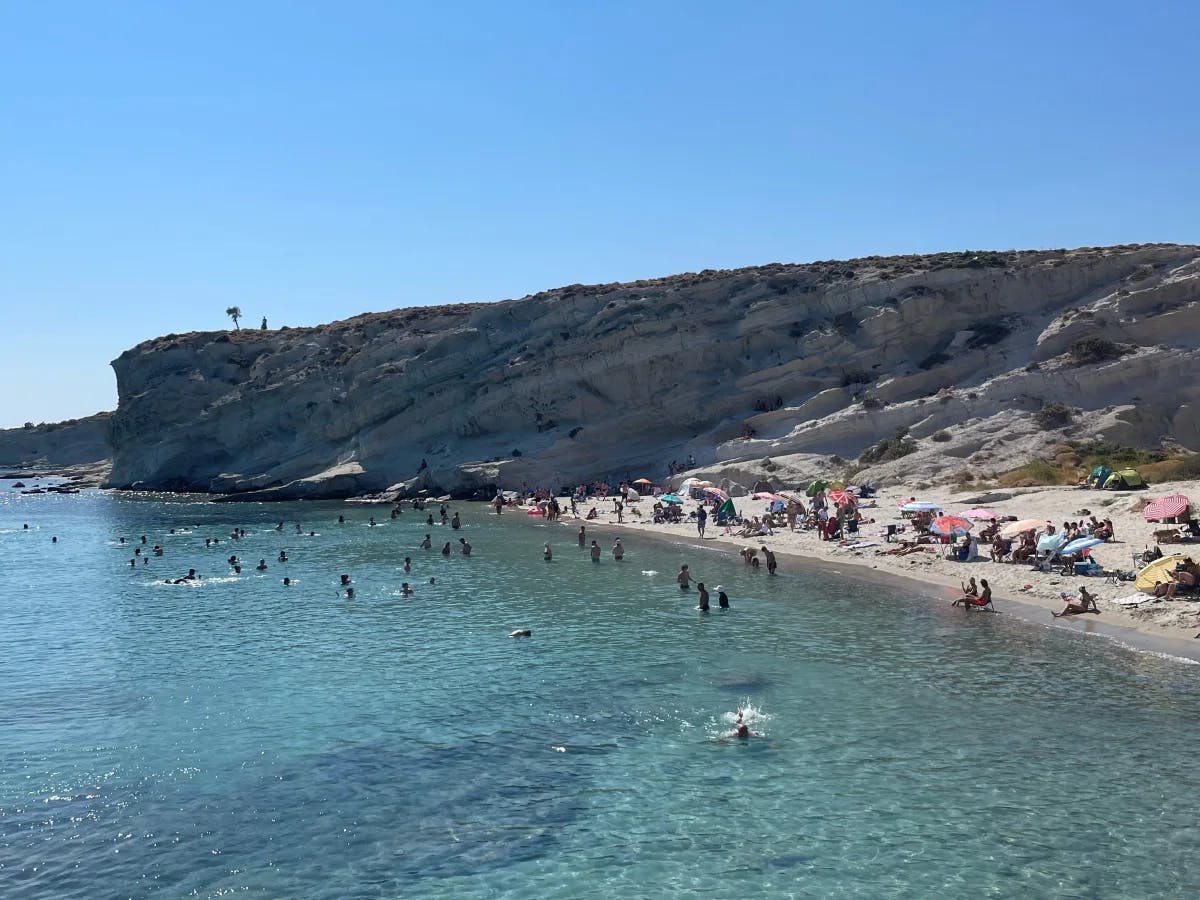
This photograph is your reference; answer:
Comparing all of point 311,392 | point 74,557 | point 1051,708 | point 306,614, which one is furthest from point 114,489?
point 1051,708

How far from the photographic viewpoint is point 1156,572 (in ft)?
68.5

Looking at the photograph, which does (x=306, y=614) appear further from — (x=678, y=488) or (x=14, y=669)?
(x=678, y=488)

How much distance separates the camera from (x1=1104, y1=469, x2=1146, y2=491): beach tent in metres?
31.8

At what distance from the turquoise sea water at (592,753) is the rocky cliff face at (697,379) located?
76.4 ft

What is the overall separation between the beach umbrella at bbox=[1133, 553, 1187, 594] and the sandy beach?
257 millimetres

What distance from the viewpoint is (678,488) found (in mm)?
48219

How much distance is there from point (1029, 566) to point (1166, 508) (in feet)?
13.0

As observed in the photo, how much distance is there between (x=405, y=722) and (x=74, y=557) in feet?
94.6

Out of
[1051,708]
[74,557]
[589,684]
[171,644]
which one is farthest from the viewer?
[74,557]

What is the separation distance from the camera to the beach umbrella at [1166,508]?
25.1 metres

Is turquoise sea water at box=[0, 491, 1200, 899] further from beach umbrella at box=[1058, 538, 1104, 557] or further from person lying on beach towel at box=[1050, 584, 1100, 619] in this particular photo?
beach umbrella at box=[1058, 538, 1104, 557]

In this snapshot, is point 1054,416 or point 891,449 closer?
point 1054,416

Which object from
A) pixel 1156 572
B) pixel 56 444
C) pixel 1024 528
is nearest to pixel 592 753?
pixel 1156 572

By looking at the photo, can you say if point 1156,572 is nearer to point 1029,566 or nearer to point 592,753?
point 1029,566
